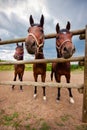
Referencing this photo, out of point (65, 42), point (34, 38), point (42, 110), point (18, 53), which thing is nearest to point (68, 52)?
point (65, 42)

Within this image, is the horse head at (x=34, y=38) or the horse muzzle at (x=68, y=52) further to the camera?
the horse muzzle at (x=68, y=52)

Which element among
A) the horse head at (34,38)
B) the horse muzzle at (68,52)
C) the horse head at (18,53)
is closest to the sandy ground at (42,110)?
the horse head at (18,53)

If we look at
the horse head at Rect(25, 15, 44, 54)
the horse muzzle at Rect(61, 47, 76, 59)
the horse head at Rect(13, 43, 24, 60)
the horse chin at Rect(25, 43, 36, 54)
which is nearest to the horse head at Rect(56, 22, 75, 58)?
the horse muzzle at Rect(61, 47, 76, 59)

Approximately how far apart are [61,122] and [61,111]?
20.0 inches

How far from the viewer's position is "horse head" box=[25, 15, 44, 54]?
4.36 metres

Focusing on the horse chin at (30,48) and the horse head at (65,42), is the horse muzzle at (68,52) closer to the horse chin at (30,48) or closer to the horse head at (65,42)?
the horse head at (65,42)

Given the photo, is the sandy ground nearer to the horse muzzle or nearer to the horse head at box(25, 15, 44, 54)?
the horse muzzle

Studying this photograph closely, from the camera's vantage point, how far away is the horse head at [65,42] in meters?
4.59

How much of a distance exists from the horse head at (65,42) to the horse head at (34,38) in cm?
44

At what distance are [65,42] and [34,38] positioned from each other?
700mm

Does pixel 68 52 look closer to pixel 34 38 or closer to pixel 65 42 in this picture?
pixel 65 42

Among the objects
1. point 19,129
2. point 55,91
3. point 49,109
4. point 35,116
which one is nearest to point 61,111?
point 49,109

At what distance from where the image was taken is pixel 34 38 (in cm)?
452

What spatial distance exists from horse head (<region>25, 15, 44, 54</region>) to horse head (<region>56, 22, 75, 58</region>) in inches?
17.2
